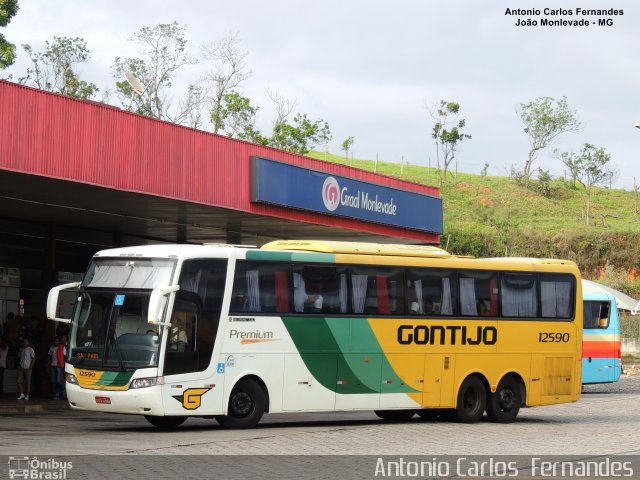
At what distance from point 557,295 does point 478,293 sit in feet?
7.41

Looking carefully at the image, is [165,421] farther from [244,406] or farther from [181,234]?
[181,234]

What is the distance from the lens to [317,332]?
68.4 ft

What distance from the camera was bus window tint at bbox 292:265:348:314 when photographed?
2070 centimetres

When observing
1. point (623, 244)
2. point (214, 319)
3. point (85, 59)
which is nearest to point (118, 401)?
point (214, 319)

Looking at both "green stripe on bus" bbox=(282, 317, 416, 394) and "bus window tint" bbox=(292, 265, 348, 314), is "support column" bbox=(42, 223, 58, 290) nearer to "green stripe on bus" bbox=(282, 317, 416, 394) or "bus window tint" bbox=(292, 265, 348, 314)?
"bus window tint" bbox=(292, 265, 348, 314)

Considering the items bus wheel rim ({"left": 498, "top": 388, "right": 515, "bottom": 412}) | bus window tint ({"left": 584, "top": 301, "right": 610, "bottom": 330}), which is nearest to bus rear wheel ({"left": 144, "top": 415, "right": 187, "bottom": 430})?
bus wheel rim ({"left": 498, "top": 388, "right": 515, "bottom": 412})

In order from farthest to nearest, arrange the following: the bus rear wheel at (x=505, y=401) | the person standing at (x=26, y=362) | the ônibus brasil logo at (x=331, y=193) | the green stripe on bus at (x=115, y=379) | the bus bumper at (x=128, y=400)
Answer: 1. the ônibus brasil logo at (x=331, y=193)
2. the person standing at (x=26, y=362)
3. the bus rear wheel at (x=505, y=401)
4. the green stripe on bus at (x=115, y=379)
5. the bus bumper at (x=128, y=400)

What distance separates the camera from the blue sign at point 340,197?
29344 mm

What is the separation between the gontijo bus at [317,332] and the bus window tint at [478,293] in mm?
27

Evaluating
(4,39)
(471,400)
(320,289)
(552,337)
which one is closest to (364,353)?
(320,289)

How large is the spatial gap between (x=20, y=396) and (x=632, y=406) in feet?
50.4

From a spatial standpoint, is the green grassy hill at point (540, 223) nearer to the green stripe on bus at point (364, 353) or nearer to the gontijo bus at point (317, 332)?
the gontijo bus at point (317, 332)

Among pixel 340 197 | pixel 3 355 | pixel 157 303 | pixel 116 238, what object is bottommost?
pixel 3 355

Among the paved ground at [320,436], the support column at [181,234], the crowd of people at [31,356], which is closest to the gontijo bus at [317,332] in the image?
the paved ground at [320,436]
